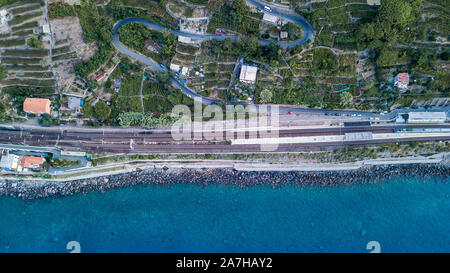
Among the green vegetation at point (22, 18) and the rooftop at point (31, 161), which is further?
the rooftop at point (31, 161)

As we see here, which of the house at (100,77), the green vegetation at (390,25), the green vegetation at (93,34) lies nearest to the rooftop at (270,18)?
the green vegetation at (390,25)

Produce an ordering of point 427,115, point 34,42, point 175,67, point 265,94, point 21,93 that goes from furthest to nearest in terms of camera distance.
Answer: point 427,115, point 21,93, point 175,67, point 34,42, point 265,94

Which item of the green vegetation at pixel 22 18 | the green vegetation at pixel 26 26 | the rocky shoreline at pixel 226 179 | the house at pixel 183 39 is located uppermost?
the green vegetation at pixel 22 18

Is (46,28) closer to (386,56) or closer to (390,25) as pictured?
(390,25)

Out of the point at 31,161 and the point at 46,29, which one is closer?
the point at 46,29

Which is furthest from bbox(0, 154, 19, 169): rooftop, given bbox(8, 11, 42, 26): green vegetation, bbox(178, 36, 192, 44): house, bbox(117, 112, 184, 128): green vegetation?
bbox(178, 36, 192, 44): house

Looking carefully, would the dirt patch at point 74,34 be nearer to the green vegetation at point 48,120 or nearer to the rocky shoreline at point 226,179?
the green vegetation at point 48,120

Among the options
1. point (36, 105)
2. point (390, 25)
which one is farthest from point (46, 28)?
point (390, 25)

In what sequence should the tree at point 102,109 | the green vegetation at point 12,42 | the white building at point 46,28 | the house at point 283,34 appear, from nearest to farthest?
the house at point 283,34 < the tree at point 102,109 < the white building at point 46,28 < the green vegetation at point 12,42
